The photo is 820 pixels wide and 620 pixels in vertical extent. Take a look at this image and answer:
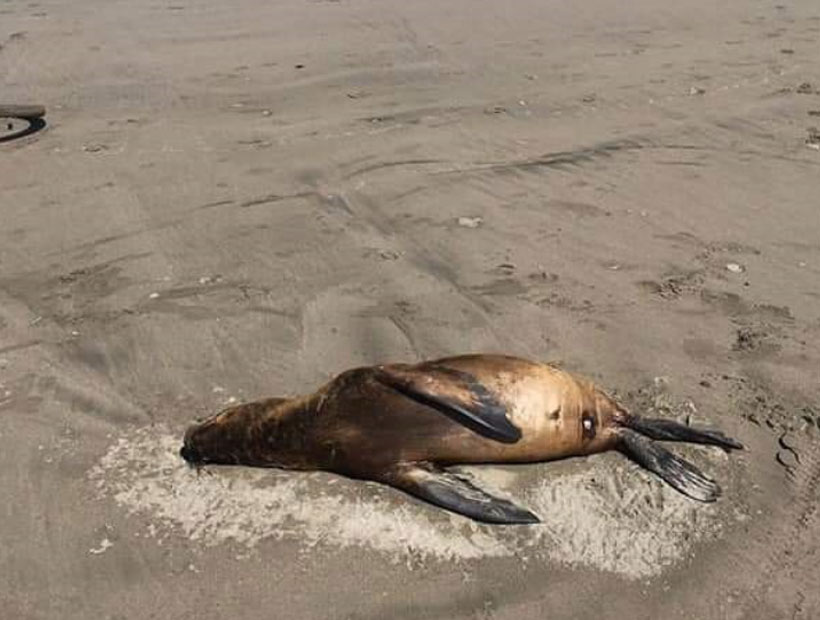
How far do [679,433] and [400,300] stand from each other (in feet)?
5.76

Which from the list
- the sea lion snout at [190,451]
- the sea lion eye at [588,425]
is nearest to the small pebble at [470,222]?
the sea lion eye at [588,425]

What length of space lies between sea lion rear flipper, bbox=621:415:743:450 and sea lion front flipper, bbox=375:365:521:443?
1.93ft

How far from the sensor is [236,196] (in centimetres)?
674

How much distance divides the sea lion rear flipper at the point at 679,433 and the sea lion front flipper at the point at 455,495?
0.68 m

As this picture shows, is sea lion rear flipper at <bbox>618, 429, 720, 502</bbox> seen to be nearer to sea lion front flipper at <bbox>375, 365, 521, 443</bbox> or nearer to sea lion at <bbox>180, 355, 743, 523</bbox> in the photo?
sea lion at <bbox>180, 355, 743, 523</bbox>

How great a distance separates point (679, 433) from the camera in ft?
13.0

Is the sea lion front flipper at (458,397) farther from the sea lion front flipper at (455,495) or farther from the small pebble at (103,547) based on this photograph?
the small pebble at (103,547)

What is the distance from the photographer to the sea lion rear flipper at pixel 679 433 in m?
3.96

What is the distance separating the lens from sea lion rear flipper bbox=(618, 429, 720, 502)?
371 cm

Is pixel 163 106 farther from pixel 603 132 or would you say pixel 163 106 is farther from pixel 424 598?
pixel 424 598

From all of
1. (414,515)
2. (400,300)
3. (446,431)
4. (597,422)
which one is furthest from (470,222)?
(414,515)

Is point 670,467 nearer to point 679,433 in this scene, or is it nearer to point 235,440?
point 679,433

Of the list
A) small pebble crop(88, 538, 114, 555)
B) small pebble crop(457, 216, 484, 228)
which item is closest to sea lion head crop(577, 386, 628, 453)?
small pebble crop(88, 538, 114, 555)

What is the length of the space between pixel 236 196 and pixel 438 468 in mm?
3518
